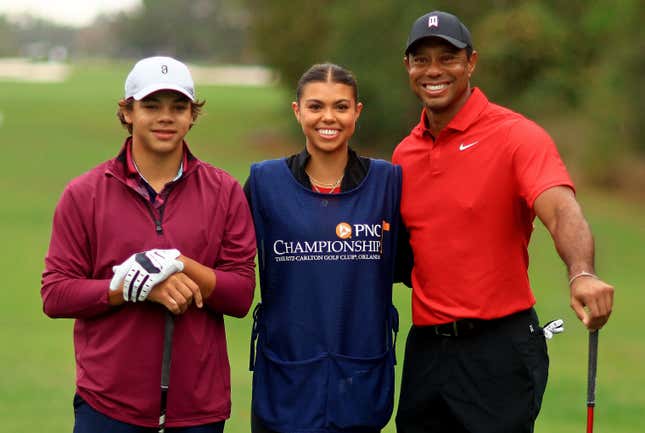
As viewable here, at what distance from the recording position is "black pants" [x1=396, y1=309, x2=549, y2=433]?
16.0 feet

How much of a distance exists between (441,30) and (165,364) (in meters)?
1.66

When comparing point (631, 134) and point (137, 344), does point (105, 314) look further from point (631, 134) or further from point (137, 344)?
point (631, 134)

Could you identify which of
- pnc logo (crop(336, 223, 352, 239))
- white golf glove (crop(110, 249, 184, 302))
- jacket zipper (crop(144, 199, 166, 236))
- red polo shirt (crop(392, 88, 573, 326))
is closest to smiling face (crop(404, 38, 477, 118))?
red polo shirt (crop(392, 88, 573, 326))

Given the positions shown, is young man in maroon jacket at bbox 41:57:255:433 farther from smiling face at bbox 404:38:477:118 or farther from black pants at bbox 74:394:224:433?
smiling face at bbox 404:38:477:118

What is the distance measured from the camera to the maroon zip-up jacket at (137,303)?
14.5 feet

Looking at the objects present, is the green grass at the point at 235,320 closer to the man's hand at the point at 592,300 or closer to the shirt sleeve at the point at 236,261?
the shirt sleeve at the point at 236,261

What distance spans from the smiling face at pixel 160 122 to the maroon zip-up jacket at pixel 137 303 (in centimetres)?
11

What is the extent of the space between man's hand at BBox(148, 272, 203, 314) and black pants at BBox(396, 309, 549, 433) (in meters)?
1.09

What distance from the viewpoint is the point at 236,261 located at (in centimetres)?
455

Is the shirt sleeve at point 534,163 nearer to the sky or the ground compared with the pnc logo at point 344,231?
nearer to the sky

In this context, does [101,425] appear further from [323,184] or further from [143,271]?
[323,184]

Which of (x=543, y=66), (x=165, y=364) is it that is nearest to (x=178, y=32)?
(x=543, y=66)

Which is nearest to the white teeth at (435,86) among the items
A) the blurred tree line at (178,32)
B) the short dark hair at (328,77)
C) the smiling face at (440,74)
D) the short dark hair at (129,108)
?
the smiling face at (440,74)

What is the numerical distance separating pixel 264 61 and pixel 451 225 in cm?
3600
